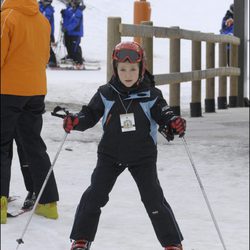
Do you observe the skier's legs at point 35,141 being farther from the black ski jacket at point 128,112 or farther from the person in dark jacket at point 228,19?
the person in dark jacket at point 228,19

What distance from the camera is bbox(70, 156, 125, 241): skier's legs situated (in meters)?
2.72

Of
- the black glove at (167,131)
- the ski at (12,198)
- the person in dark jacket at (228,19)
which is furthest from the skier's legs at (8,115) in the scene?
the ski at (12,198)

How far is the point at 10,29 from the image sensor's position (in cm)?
240

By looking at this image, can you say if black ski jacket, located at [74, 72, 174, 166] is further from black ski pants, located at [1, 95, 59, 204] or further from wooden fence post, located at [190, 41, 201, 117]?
wooden fence post, located at [190, 41, 201, 117]

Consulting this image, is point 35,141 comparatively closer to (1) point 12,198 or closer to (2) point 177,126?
(2) point 177,126

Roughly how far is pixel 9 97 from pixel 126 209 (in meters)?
1.84

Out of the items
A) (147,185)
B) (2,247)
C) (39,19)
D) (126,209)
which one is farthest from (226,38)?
(39,19)

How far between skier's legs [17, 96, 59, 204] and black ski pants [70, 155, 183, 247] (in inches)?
9.2

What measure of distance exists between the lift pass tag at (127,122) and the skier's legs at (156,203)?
1.16 ft

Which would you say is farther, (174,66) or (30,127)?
(174,66)

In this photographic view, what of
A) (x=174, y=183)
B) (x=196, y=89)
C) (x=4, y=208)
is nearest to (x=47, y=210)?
(x=4, y=208)

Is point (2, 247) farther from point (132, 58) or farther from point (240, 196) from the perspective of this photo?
point (240, 196)

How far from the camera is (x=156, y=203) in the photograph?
9.33 feet

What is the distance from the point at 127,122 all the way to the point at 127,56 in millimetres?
188
